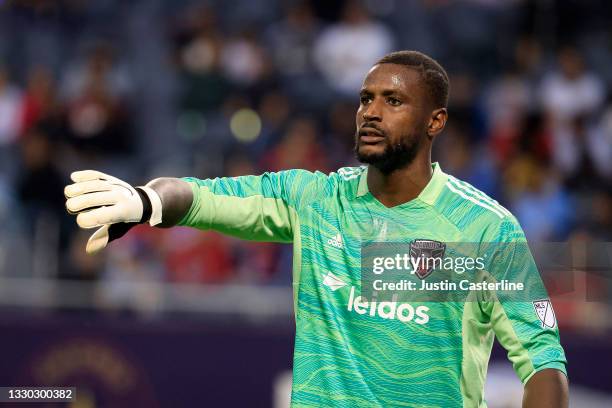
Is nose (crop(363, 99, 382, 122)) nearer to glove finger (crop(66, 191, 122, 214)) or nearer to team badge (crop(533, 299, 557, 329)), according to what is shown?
team badge (crop(533, 299, 557, 329))

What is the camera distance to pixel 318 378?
4648mm

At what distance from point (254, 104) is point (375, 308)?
7.33m

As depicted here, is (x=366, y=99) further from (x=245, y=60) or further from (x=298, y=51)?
(x=298, y=51)

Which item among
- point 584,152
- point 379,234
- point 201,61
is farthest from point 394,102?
point 201,61

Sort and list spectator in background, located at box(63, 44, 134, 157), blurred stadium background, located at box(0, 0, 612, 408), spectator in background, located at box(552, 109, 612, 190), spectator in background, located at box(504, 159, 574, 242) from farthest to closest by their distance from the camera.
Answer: spectator in background, located at box(63, 44, 134, 157)
spectator in background, located at box(552, 109, 612, 190)
spectator in background, located at box(504, 159, 574, 242)
blurred stadium background, located at box(0, 0, 612, 408)

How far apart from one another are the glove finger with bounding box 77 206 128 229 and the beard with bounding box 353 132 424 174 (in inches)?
45.4

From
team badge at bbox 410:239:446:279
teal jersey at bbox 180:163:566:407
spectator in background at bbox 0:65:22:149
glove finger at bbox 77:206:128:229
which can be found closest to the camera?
glove finger at bbox 77:206:128:229

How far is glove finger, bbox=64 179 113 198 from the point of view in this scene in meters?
4.34

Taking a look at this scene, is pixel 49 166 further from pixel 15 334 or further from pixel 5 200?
pixel 15 334

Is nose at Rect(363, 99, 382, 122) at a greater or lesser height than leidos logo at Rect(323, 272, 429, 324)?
greater

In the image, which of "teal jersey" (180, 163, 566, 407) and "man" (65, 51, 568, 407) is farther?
"teal jersey" (180, 163, 566, 407)

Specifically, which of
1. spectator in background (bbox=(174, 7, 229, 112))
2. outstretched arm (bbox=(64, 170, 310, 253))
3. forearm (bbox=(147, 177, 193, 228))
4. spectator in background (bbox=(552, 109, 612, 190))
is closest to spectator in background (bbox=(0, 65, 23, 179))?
spectator in background (bbox=(174, 7, 229, 112))

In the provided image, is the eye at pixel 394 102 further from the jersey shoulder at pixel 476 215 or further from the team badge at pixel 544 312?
the team badge at pixel 544 312

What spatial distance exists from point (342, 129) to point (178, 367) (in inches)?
131
